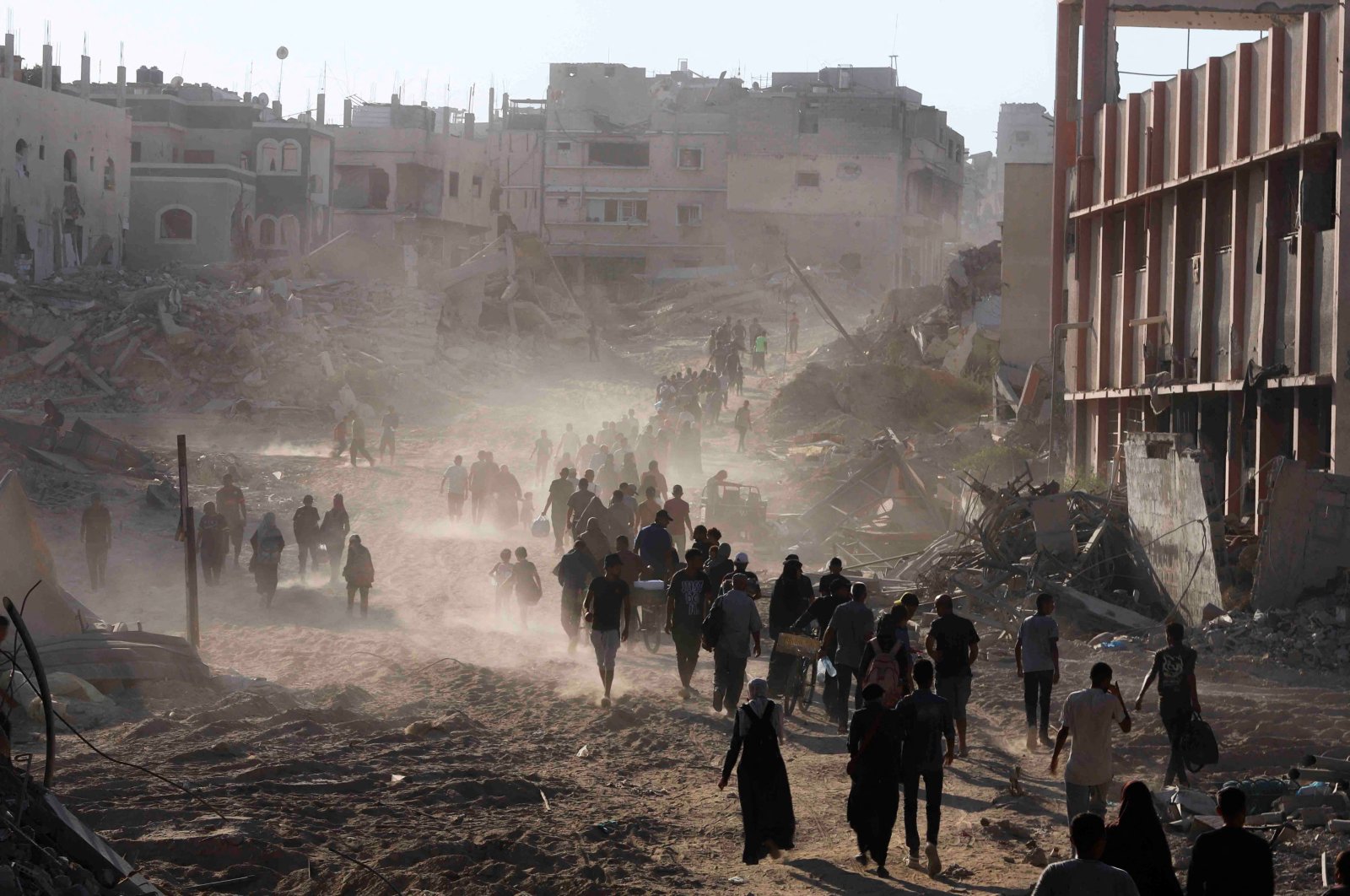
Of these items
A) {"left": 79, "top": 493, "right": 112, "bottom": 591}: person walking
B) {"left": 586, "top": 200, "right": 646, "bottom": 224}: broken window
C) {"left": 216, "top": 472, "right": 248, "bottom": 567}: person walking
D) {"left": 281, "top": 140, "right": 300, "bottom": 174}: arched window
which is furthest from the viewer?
{"left": 586, "top": 200, "right": 646, "bottom": 224}: broken window

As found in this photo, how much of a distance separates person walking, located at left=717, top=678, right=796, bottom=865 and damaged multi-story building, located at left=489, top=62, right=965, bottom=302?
56493 millimetres

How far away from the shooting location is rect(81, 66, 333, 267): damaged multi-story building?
6356cm

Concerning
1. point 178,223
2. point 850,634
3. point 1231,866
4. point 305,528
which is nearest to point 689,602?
point 850,634

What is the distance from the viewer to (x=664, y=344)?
178 ft

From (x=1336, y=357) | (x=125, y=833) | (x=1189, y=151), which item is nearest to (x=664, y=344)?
(x=1189, y=151)

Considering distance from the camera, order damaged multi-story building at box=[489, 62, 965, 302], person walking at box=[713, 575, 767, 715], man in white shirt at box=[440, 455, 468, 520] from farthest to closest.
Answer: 1. damaged multi-story building at box=[489, 62, 965, 302]
2. man in white shirt at box=[440, 455, 468, 520]
3. person walking at box=[713, 575, 767, 715]

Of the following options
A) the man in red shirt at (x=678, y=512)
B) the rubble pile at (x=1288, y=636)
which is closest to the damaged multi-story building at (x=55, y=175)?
the man in red shirt at (x=678, y=512)

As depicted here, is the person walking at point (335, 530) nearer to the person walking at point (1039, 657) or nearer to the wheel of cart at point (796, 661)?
the wheel of cart at point (796, 661)

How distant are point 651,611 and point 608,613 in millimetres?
2966

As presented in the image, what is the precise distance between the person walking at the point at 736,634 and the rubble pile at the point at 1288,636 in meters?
6.05

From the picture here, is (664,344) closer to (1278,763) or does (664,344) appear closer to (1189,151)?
(1189,151)

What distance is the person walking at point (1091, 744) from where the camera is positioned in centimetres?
914

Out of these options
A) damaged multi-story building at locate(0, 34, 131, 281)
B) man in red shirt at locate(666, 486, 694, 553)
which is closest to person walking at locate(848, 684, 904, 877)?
man in red shirt at locate(666, 486, 694, 553)

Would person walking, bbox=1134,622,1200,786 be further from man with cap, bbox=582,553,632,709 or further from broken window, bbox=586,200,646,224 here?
broken window, bbox=586,200,646,224
